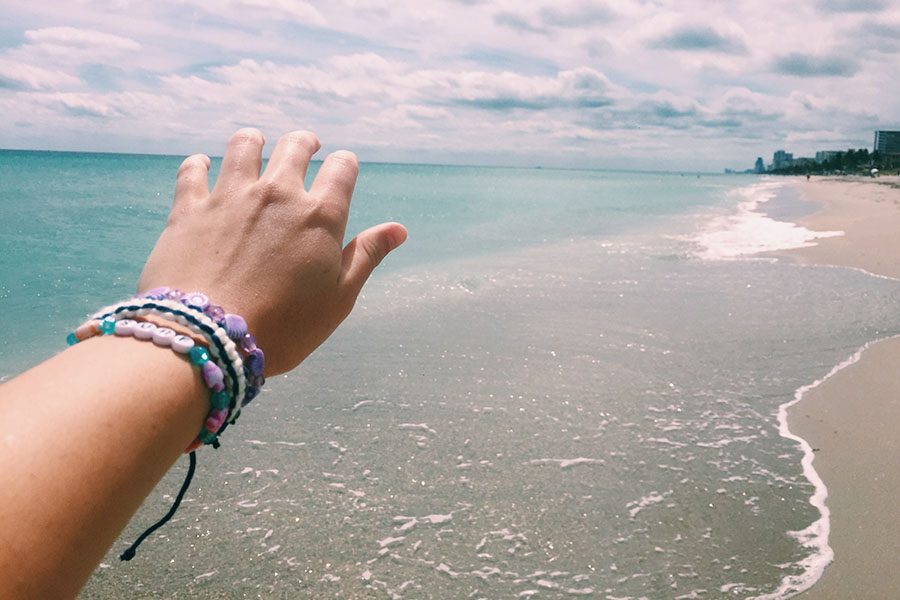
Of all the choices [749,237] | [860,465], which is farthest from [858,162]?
[860,465]

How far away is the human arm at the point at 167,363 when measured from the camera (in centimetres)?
77

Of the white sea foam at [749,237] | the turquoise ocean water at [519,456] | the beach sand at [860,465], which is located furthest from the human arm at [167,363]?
the white sea foam at [749,237]

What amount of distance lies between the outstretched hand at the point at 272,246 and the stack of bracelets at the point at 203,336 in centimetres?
8

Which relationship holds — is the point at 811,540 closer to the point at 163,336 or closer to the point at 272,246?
the point at 272,246

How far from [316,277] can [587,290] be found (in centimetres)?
928

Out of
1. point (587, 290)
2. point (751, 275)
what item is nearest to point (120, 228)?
point (587, 290)

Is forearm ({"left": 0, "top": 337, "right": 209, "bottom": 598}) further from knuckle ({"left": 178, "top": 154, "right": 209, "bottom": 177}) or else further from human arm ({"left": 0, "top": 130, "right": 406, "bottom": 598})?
knuckle ({"left": 178, "top": 154, "right": 209, "bottom": 177})

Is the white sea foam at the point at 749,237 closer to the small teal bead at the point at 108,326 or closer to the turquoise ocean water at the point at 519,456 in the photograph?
the turquoise ocean water at the point at 519,456

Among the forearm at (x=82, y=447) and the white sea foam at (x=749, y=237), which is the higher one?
the forearm at (x=82, y=447)

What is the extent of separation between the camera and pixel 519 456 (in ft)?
14.5

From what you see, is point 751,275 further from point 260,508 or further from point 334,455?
point 260,508

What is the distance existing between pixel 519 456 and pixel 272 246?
3.43m

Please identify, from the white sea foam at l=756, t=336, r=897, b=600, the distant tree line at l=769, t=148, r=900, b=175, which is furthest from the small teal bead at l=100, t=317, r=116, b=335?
the distant tree line at l=769, t=148, r=900, b=175

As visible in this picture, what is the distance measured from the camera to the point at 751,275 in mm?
11477
